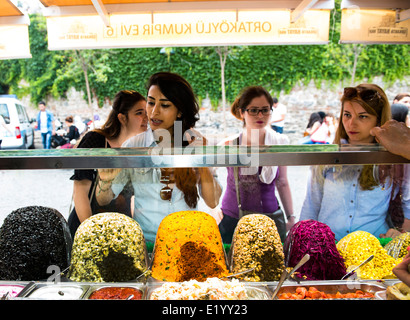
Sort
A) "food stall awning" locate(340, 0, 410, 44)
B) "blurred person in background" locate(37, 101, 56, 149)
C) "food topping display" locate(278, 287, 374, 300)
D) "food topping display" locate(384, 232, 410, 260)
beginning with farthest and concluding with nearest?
"blurred person in background" locate(37, 101, 56, 149)
"food stall awning" locate(340, 0, 410, 44)
"food topping display" locate(384, 232, 410, 260)
"food topping display" locate(278, 287, 374, 300)

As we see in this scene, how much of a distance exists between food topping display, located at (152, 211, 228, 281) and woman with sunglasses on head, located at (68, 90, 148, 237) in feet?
0.79

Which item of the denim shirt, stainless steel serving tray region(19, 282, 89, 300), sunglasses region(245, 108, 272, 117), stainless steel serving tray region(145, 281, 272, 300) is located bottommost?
stainless steel serving tray region(145, 281, 272, 300)

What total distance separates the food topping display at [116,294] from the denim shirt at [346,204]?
0.89 meters

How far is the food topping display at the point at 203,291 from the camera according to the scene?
3.71 feet

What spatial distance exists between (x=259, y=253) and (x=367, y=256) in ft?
1.50

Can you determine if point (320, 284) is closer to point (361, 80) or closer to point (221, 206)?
point (221, 206)

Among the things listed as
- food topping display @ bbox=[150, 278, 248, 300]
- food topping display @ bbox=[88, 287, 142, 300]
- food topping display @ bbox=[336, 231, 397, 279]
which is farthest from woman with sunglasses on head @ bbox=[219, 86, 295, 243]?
food topping display @ bbox=[88, 287, 142, 300]

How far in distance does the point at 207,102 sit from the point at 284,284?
8.41m

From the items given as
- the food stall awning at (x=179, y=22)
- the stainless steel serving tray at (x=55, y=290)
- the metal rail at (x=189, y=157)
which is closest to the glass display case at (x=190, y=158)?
the metal rail at (x=189, y=157)

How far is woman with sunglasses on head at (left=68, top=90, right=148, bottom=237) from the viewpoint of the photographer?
4.90ft

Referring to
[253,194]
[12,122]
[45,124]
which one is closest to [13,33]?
[253,194]

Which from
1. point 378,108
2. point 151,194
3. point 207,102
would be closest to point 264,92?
point 378,108

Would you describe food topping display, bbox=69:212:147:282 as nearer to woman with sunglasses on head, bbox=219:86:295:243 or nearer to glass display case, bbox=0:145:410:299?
glass display case, bbox=0:145:410:299

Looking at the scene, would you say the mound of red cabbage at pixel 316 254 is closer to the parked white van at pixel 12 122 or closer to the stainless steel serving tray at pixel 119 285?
the stainless steel serving tray at pixel 119 285
